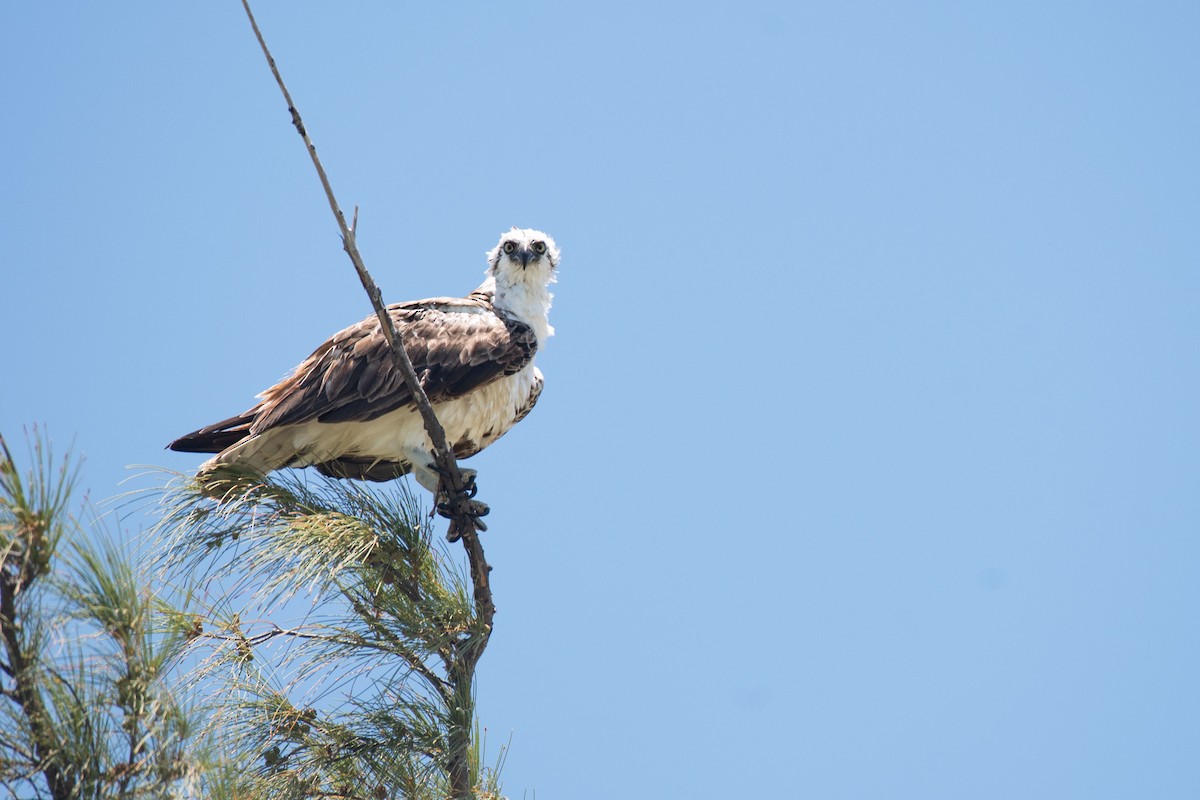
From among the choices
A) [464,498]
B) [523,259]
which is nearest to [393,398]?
[464,498]

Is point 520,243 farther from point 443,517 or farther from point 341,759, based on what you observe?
point 341,759

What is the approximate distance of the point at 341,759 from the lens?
4.25 metres

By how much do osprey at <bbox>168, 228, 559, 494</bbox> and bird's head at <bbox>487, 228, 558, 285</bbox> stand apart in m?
0.23

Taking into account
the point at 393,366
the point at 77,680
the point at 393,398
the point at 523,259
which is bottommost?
the point at 77,680

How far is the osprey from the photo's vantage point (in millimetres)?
6148

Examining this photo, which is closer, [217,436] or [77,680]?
[77,680]

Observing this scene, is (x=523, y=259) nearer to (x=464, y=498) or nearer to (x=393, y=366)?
(x=393, y=366)

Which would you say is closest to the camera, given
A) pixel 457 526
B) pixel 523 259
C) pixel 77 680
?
pixel 77 680

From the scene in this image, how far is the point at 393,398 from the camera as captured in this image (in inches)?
241

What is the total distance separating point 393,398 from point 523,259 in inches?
58.1

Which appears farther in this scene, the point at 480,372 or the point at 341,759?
the point at 480,372

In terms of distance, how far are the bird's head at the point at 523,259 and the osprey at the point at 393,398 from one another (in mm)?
231

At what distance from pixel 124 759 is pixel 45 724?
0.86ft

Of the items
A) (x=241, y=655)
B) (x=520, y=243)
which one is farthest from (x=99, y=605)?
(x=520, y=243)
